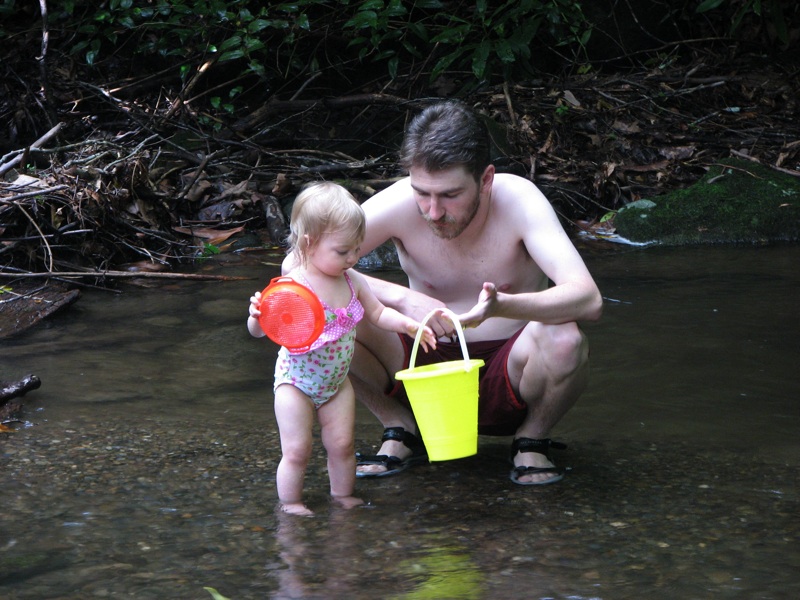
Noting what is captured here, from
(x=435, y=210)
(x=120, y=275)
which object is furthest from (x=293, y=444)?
(x=120, y=275)

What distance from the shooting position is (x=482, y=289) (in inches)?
107

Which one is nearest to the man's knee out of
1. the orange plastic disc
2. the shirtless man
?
the shirtless man

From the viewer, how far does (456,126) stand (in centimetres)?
277

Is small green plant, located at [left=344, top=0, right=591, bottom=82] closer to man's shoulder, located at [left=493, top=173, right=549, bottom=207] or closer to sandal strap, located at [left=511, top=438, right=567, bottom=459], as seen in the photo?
man's shoulder, located at [left=493, top=173, right=549, bottom=207]

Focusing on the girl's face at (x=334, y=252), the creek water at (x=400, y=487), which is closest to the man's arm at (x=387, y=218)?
the girl's face at (x=334, y=252)

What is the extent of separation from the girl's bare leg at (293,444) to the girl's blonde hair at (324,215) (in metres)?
0.41

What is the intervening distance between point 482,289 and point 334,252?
0.44 m

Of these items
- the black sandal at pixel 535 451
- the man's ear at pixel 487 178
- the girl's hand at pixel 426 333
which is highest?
the man's ear at pixel 487 178

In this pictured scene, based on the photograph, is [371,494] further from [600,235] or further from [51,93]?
[51,93]

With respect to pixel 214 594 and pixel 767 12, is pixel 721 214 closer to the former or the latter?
pixel 767 12

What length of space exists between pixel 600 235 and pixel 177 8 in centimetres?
380

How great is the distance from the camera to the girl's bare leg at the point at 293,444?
2559 mm

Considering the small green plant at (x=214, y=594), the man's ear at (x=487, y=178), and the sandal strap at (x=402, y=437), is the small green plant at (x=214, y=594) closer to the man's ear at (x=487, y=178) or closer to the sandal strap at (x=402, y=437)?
the sandal strap at (x=402, y=437)

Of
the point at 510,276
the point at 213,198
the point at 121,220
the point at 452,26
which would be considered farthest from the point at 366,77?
the point at 510,276
